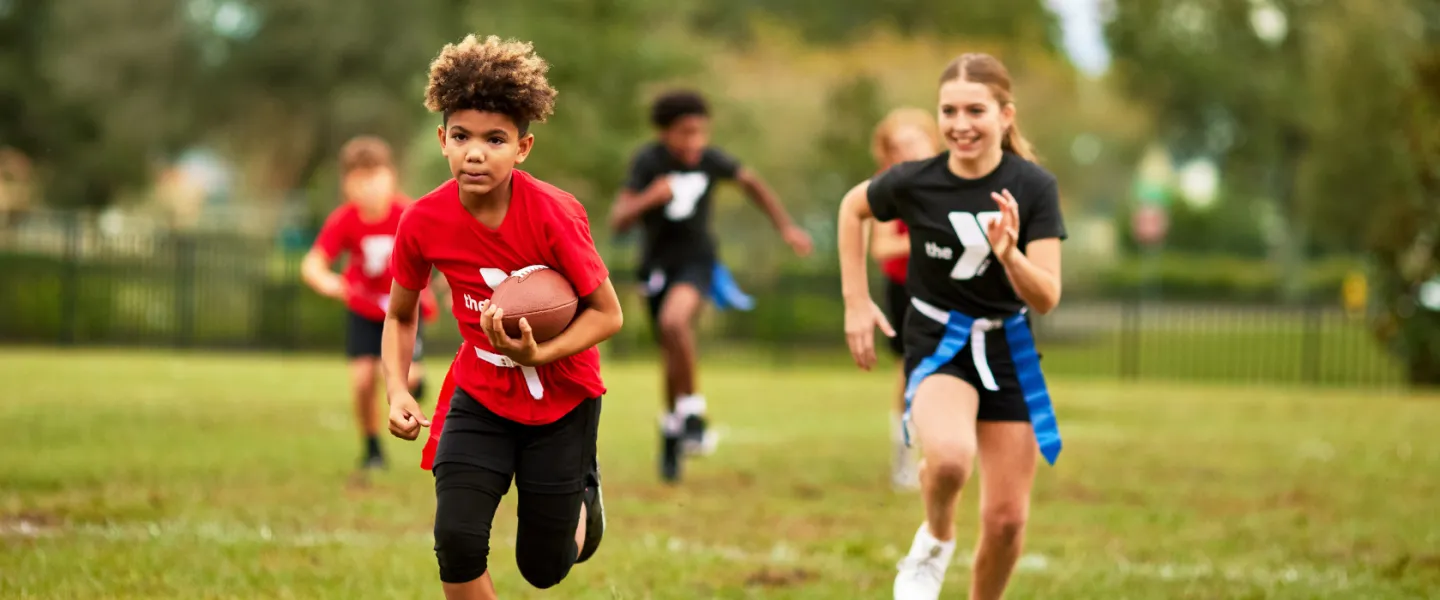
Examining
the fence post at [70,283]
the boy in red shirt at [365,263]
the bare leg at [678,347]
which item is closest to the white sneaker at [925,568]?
the bare leg at [678,347]

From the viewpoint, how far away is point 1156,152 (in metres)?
68.2

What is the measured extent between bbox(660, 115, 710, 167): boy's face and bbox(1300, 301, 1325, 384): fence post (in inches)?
Result: 615

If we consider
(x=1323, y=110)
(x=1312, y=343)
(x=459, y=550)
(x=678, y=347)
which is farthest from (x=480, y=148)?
(x=1323, y=110)

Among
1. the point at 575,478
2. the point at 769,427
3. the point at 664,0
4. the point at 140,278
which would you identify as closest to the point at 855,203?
the point at 575,478

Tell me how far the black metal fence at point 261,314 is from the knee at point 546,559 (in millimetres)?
20210

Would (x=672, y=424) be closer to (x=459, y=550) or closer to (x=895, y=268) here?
(x=895, y=268)

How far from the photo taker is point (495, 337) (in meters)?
4.29

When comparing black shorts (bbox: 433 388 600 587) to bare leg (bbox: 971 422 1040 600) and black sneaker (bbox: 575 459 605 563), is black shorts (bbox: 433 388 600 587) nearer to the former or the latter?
black sneaker (bbox: 575 459 605 563)

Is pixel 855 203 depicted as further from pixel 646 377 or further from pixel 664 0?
pixel 664 0

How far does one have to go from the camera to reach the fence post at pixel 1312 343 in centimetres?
2302

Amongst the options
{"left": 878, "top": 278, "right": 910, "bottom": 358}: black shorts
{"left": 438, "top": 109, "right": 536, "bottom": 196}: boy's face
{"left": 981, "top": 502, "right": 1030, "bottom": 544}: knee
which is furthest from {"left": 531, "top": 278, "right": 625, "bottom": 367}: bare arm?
{"left": 878, "top": 278, "right": 910, "bottom": 358}: black shorts

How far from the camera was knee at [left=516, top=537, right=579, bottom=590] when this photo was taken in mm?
4785

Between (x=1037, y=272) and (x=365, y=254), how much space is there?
18.5 ft

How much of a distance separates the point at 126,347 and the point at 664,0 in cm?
1145
